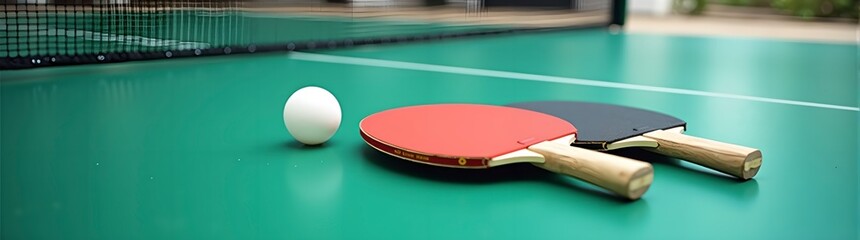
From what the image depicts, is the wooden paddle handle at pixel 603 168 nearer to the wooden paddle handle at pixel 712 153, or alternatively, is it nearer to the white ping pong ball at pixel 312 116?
the wooden paddle handle at pixel 712 153

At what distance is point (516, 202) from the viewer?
1236 mm

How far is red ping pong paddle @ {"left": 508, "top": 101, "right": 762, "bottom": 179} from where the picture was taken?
1346 millimetres

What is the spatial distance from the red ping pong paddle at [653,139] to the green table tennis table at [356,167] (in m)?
0.03

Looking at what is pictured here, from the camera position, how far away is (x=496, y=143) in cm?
135

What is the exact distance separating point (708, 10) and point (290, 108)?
672 centimetres

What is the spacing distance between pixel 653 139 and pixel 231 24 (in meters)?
3.32

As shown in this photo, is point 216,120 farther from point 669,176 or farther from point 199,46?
point 199,46

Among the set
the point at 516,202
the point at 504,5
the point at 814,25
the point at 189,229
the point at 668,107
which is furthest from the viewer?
the point at 504,5

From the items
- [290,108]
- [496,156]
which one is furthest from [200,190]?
[496,156]

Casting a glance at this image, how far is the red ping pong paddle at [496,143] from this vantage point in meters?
1.22

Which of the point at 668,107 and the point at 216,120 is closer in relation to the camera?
the point at 216,120

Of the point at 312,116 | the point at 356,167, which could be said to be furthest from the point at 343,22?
the point at 356,167

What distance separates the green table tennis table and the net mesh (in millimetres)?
144

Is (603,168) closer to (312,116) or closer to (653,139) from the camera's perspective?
(653,139)
